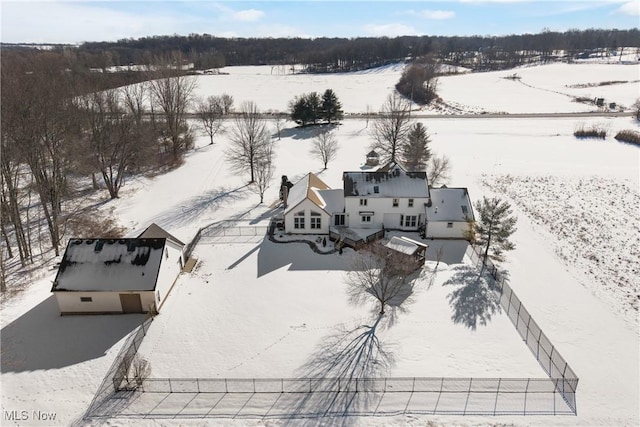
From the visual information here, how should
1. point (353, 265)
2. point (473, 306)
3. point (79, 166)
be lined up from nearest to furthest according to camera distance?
point (473, 306), point (353, 265), point (79, 166)

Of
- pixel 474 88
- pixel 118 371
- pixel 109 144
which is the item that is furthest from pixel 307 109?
pixel 474 88

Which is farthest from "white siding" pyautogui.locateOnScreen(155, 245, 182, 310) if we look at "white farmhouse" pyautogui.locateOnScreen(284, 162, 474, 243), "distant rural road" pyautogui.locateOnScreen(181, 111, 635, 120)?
"distant rural road" pyautogui.locateOnScreen(181, 111, 635, 120)

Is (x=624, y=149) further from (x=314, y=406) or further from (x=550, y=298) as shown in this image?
(x=314, y=406)

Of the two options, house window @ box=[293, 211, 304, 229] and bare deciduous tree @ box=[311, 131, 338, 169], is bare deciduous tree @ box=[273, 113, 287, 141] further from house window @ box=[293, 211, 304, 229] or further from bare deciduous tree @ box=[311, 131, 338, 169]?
house window @ box=[293, 211, 304, 229]

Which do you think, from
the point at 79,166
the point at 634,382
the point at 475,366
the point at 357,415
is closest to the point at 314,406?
the point at 357,415

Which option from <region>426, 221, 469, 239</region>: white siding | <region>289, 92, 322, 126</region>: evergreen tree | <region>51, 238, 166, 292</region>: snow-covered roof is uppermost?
<region>289, 92, 322, 126</region>: evergreen tree

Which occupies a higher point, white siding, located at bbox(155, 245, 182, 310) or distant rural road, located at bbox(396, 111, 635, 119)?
distant rural road, located at bbox(396, 111, 635, 119)

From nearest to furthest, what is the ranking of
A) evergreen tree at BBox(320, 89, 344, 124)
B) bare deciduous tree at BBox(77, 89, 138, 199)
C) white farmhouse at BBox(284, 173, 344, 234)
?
white farmhouse at BBox(284, 173, 344, 234), bare deciduous tree at BBox(77, 89, 138, 199), evergreen tree at BBox(320, 89, 344, 124)

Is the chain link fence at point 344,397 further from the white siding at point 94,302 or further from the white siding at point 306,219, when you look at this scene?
the white siding at point 306,219
